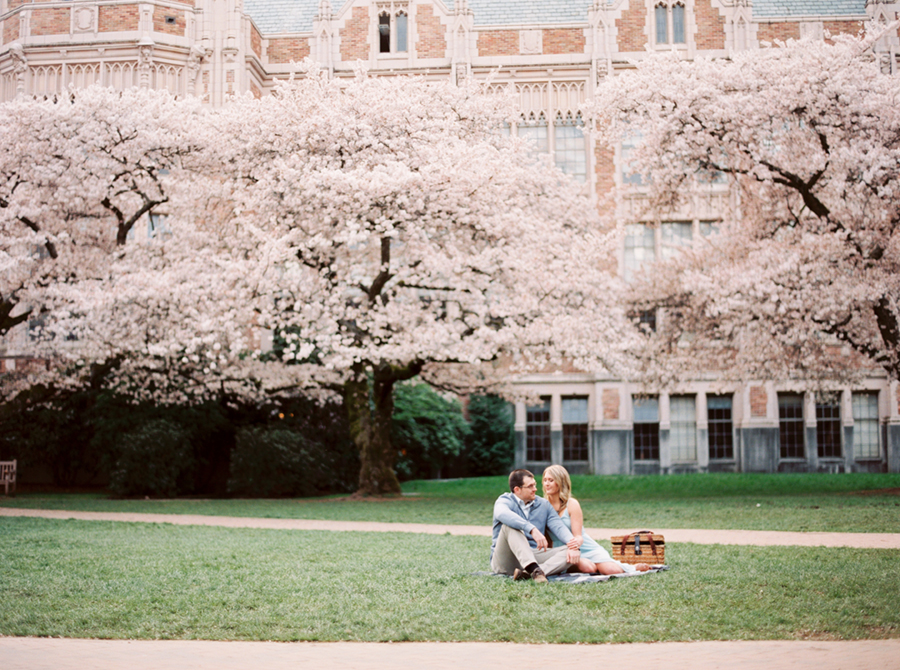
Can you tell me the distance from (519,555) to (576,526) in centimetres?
57

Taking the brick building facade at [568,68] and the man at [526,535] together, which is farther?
Answer: the brick building facade at [568,68]

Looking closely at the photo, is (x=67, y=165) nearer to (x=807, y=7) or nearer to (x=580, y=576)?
(x=580, y=576)

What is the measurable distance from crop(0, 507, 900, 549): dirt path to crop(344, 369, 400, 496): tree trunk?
5676 mm

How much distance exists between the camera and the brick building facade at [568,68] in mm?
30891

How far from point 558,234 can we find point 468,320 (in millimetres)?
2883

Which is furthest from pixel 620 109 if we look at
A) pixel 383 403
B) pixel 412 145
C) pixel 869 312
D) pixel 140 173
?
pixel 140 173

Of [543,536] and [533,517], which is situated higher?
[533,517]

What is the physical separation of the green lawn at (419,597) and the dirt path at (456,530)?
109 centimetres

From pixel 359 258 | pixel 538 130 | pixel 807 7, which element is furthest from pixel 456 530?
pixel 807 7

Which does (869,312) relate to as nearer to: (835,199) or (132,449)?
(835,199)

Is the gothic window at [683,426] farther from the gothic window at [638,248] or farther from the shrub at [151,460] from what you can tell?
the shrub at [151,460]

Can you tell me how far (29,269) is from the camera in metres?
20.2

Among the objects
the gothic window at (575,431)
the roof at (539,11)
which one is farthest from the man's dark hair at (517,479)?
the roof at (539,11)

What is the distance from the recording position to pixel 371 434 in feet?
72.2
